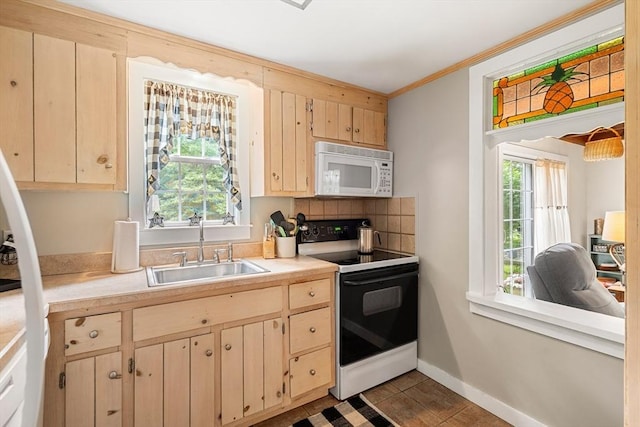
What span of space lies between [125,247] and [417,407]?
6.82ft

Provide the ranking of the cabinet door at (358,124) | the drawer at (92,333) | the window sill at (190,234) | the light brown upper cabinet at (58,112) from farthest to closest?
the cabinet door at (358,124) < the window sill at (190,234) < the light brown upper cabinet at (58,112) < the drawer at (92,333)

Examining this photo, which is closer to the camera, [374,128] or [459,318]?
[459,318]

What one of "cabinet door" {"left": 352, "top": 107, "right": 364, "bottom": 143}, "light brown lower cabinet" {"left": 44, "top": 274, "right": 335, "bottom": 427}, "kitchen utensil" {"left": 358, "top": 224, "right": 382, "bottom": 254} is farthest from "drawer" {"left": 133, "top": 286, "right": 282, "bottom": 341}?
"cabinet door" {"left": 352, "top": 107, "right": 364, "bottom": 143}

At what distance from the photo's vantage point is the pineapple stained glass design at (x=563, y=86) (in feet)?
4.92

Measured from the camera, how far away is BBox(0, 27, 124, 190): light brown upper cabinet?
1.43 meters

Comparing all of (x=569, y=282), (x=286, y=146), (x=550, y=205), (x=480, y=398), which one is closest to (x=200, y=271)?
(x=286, y=146)

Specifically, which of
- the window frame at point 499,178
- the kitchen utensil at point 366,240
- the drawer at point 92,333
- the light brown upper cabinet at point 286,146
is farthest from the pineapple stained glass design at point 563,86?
the drawer at point 92,333

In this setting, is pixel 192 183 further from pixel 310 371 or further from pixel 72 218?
Answer: pixel 310 371

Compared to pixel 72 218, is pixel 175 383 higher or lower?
lower

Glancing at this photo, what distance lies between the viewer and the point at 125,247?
1.79 m

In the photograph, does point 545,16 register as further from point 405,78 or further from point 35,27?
point 35,27

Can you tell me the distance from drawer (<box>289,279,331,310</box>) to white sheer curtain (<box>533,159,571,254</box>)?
92.6 inches

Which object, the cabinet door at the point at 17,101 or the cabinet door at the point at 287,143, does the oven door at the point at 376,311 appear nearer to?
the cabinet door at the point at 287,143

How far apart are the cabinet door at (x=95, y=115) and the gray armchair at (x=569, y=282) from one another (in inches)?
113
